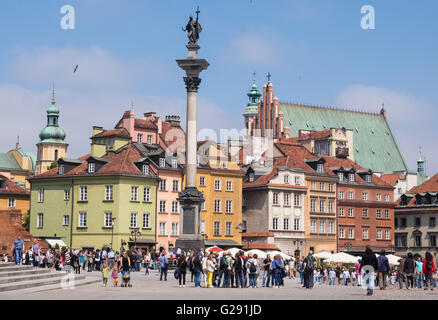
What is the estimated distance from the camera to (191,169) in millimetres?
51344

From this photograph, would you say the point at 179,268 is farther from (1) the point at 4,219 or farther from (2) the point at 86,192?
(2) the point at 86,192

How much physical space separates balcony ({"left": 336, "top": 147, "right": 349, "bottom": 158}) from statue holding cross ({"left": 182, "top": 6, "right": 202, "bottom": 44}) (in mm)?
64120

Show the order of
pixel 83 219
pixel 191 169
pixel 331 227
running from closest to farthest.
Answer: pixel 191 169 < pixel 83 219 < pixel 331 227

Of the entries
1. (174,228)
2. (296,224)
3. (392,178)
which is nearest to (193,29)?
(174,228)

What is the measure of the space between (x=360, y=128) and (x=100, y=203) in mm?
59466

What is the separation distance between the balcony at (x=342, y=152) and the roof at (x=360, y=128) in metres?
9.97

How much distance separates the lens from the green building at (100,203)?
267 ft

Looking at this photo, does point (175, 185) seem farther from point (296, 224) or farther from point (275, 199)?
point (296, 224)

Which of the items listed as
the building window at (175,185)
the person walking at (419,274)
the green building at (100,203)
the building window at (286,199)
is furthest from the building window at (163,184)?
the person walking at (419,274)
